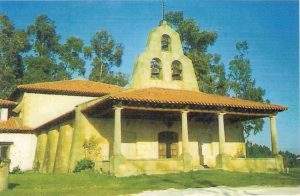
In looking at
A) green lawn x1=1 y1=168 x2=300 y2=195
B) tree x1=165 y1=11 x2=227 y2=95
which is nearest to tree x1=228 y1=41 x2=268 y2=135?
tree x1=165 y1=11 x2=227 y2=95

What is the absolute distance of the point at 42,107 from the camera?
94.6 feet

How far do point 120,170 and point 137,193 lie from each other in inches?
217

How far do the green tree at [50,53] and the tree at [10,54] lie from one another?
1.24 m

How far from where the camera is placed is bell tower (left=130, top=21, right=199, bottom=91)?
22.1m

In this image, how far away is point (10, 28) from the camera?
44.2 metres

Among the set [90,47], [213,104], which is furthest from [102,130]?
[90,47]

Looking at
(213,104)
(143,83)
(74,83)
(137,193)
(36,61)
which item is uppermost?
(36,61)

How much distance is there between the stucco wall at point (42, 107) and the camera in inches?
1123

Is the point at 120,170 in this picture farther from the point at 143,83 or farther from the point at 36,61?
the point at 36,61

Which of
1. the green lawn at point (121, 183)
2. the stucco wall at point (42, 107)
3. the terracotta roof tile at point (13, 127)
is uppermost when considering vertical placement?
the stucco wall at point (42, 107)

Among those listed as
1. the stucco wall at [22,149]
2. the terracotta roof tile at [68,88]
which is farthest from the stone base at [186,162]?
the stucco wall at [22,149]

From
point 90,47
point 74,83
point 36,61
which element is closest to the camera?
Result: point 74,83

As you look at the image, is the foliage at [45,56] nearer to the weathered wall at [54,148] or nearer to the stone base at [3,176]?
the weathered wall at [54,148]

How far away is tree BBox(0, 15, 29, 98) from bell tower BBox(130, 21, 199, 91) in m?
24.0
